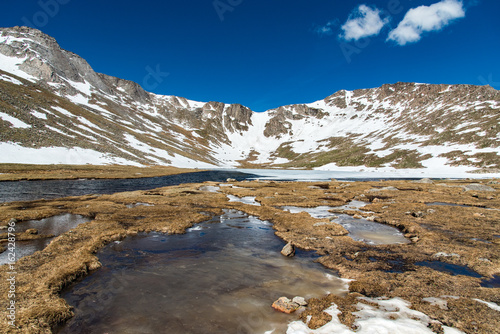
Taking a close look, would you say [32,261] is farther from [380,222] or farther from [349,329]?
[380,222]

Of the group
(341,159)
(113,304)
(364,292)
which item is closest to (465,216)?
(364,292)

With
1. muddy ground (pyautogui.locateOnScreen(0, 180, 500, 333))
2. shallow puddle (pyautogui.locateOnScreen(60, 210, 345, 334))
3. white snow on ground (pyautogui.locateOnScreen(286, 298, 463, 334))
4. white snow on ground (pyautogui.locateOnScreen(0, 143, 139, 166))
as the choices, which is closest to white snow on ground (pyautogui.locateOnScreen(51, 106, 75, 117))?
white snow on ground (pyautogui.locateOnScreen(0, 143, 139, 166))

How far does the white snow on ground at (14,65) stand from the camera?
16939 centimetres

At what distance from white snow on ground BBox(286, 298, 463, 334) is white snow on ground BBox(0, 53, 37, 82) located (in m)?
238

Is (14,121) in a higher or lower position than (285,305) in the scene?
higher

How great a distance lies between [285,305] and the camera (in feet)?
35.1

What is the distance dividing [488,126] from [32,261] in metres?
221

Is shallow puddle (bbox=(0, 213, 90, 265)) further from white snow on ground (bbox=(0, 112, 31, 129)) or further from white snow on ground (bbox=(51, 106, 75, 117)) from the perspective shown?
white snow on ground (bbox=(51, 106, 75, 117))

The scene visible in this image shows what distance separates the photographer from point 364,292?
12242 millimetres

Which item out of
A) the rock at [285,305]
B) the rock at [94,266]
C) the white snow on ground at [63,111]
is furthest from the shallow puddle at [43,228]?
the white snow on ground at [63,111]

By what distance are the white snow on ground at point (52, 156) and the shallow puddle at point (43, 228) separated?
78.1m

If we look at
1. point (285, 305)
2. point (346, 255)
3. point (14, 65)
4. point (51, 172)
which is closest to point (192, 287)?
point (285, 305)

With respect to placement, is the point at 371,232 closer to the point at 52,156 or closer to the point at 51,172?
the point at 51,172

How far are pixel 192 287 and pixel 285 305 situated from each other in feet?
17.2
